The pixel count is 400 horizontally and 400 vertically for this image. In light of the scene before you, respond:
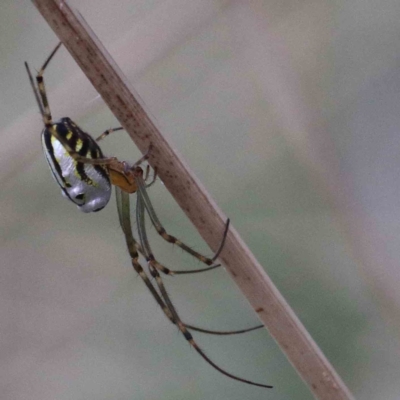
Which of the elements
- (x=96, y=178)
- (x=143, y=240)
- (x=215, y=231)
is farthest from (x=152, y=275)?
(x=215, y=231)

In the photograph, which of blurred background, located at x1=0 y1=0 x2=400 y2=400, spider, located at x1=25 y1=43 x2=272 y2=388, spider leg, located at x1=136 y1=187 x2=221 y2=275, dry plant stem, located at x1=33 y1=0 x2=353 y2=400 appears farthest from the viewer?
blurred background, located at x1=0 y1=0 x2=400 y2=400

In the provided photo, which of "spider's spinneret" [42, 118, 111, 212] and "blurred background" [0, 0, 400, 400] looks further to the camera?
"blurred background" [0, 0, 400, 400]

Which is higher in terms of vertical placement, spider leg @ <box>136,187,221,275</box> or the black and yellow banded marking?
the black and yellow banded marking

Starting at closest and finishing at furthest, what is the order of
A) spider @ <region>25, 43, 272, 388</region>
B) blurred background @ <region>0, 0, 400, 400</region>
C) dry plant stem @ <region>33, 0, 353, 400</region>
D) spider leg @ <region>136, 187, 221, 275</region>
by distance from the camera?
dry plant stem @ <region>33, 0, 353, 400</region> < spider @ <region>25, 43, 272, 388</region> < spider leg @ <region>136, 187, 221, 275</region> < blurred background @ <region>0, 0, 400, 400</region>

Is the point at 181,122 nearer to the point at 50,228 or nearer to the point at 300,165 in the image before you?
the point at 300,165

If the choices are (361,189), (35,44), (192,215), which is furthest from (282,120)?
(35,44)

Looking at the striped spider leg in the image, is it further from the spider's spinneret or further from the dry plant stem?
the dry plant stem

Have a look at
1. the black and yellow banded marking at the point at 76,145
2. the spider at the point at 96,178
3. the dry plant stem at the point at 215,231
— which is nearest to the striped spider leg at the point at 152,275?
the spider at the point at 96,178

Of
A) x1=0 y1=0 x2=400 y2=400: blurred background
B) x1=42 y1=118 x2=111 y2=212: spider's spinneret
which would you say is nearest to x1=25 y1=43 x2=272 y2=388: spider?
x1=42 y1=118 x2=111 y2=212: spider's spinneret
